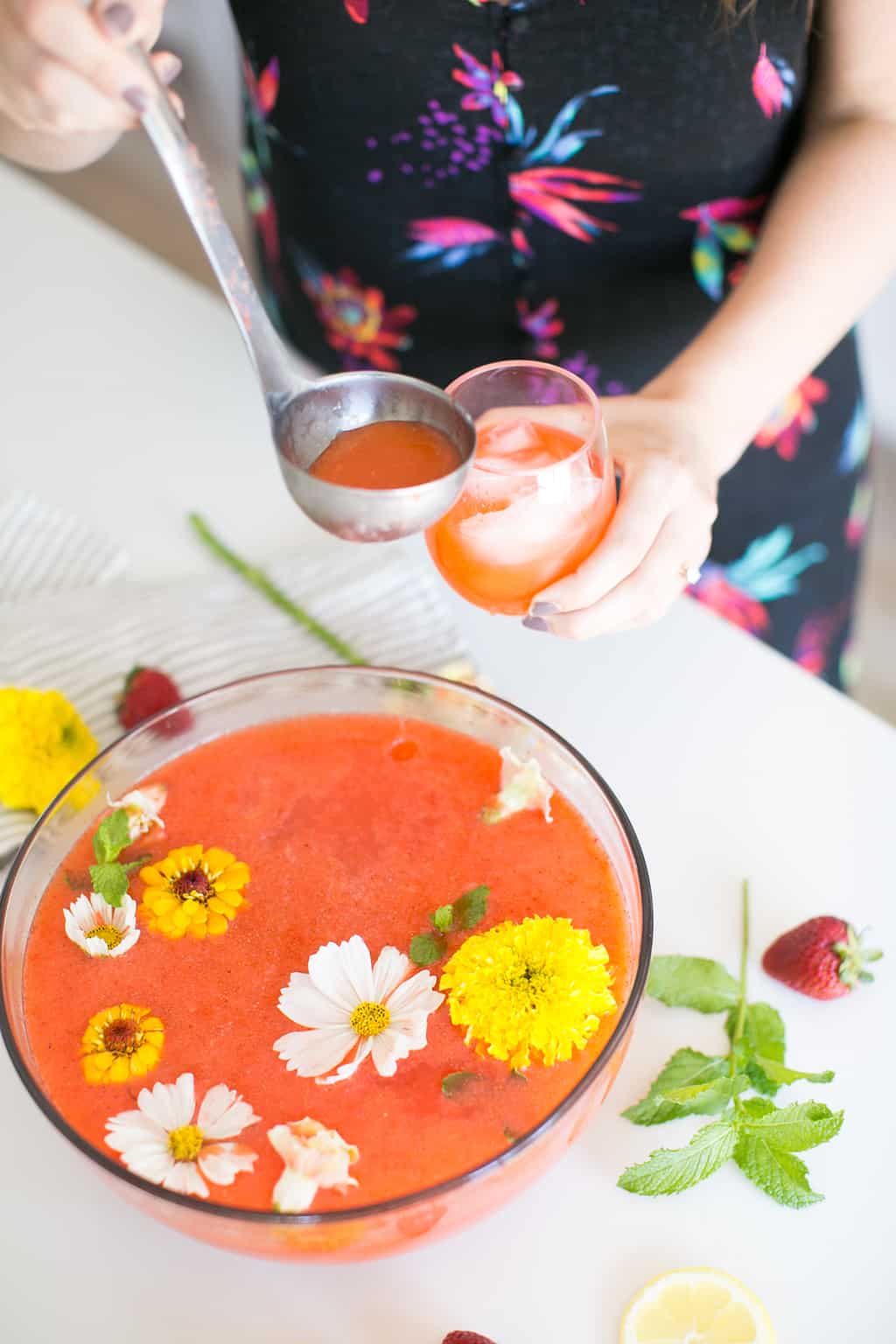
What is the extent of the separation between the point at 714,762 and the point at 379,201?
0.73 m

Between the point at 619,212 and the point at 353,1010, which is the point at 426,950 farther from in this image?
the point at 619,212

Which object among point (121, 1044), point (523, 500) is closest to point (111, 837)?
point (121, 1044)

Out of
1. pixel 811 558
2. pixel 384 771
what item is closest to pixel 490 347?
pixel 811 558

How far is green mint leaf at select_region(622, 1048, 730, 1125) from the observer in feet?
2.72

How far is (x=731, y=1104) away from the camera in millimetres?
844

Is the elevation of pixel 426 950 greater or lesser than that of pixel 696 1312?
greater

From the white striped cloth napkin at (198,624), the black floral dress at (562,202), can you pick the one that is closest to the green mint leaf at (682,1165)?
the white striped cloth napkin at (198,624)

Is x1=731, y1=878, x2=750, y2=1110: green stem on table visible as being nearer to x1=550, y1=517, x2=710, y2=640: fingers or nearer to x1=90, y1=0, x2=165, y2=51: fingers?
x1=550, y1=517, x2=710, y2=640: fingers

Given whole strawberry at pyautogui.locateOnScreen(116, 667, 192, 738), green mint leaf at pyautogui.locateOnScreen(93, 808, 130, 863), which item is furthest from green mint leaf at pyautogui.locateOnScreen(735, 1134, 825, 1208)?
whole strawberry at pyautogui.locateOnScreen(116, 667, 192, 738)

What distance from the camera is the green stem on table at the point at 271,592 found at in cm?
115

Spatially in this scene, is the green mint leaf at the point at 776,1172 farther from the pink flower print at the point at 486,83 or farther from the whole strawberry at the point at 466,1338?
the pink flower print at the point at 486,83

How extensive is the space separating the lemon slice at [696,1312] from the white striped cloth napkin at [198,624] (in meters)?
0.56

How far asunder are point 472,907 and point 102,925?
0.84 feet

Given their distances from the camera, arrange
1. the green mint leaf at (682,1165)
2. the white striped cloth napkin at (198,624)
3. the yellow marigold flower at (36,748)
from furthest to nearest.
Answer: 1. the white striped cloth napkin at (198,624)
2. the yellow marigold flower at (36,748)
3. the green mint leaf at (682,1165)
